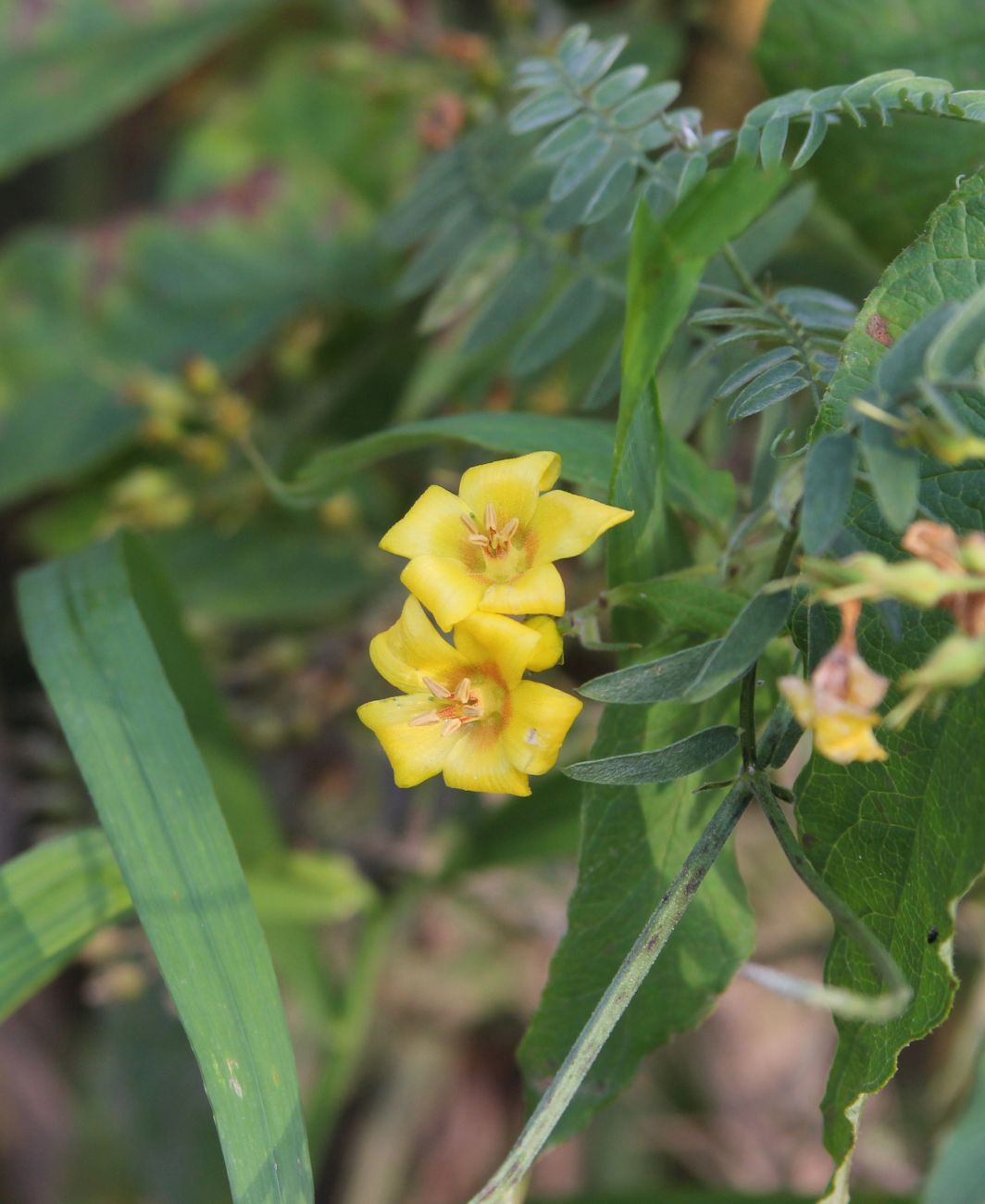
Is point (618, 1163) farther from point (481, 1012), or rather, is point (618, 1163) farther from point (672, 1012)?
point (672, 1012)

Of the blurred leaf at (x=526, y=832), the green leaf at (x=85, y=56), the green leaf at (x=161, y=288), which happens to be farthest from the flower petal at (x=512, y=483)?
the green leaf at (x=85, y=56)

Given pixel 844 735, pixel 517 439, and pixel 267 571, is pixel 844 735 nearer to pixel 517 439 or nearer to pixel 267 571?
pixel 517 439

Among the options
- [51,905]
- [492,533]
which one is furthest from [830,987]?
[51,905]

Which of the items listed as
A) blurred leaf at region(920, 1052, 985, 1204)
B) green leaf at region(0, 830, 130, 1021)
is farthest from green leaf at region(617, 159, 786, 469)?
green leaf at region(0, 830, 130, 1021)

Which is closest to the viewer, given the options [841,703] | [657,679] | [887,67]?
[841,703]

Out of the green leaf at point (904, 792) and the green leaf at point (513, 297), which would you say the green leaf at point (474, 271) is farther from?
the green leaf at point (904, 792)

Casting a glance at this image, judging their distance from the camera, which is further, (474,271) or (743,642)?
(474,271)
